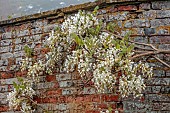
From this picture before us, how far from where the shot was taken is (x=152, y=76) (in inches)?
118

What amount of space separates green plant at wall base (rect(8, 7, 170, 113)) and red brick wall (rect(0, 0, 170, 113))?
0.09 meters

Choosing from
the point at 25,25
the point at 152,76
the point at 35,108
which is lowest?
the point at 35,108

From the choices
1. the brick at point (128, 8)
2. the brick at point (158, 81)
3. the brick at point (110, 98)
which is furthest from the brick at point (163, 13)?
the brick at point (110, 98)

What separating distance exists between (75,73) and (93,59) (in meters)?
0.51

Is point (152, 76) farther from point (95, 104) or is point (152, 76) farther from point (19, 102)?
point (19, 102)

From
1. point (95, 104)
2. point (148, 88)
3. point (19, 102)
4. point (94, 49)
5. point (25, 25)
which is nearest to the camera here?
point (94, 49)

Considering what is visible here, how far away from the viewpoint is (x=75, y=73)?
131 inches

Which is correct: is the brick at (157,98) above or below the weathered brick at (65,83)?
below

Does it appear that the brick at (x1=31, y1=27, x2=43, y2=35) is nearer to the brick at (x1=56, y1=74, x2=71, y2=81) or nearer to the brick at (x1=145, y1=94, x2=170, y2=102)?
the brick at (x1=56, y1=74, x2=71, y2=81)

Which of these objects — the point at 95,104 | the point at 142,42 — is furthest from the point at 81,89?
the point at 142,42

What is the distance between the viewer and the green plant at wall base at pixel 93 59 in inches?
104

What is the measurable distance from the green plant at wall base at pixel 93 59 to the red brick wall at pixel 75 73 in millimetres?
89

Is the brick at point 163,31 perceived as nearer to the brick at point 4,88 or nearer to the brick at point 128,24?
the brick at point 128,24

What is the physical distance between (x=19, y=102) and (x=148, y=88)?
135 centimetres
